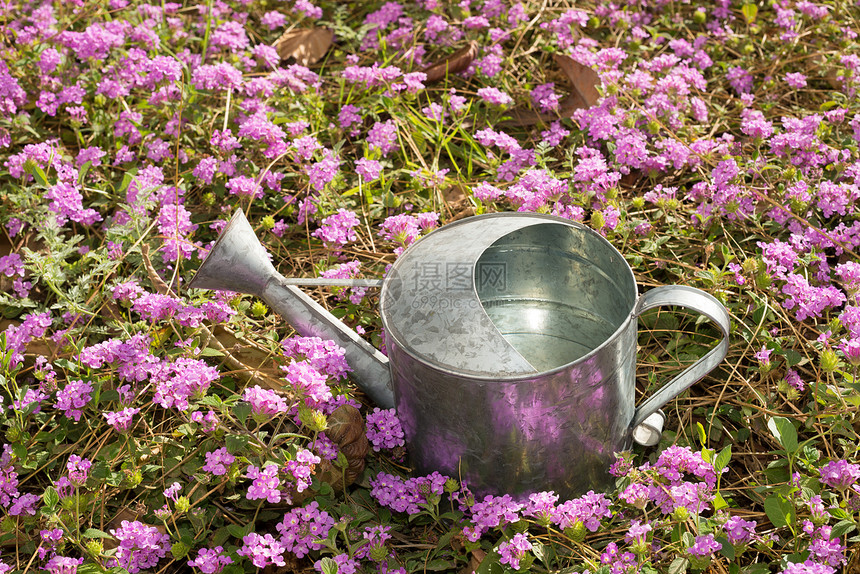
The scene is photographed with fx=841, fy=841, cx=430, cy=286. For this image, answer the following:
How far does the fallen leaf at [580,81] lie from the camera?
2934mm

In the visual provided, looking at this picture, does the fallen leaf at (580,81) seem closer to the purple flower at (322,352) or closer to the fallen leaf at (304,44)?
the fallen leaf at (304,44)

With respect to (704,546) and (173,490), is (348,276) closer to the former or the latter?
(173,490)

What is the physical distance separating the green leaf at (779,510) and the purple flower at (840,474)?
10 centimetres

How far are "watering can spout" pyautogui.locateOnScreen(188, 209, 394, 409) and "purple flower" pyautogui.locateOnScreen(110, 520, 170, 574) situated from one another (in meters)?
0.55

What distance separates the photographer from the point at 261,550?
1646 millimetres

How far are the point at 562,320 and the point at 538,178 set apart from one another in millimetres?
489

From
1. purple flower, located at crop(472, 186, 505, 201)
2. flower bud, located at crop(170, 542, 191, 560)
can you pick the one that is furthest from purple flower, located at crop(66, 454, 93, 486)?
purple flower, located at crop(472, 186, 505, 201)

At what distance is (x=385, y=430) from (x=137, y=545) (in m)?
0.57

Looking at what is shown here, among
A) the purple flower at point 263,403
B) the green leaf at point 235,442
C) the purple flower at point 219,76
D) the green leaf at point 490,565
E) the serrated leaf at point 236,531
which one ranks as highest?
the purple flower at point 219,76

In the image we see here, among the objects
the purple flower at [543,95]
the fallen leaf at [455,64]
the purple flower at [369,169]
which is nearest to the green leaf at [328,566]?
the purple flower at [369,169]

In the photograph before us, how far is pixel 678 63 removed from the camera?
3221 mm

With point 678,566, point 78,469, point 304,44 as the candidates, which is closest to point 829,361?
point 678,566

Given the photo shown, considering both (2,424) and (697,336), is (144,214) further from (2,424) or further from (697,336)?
(697,336)

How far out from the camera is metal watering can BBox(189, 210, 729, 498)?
1635mm
